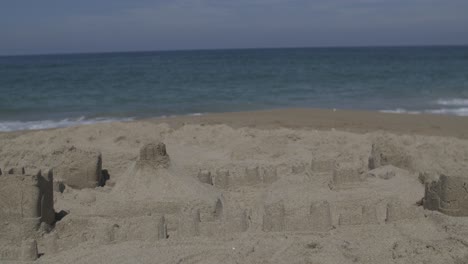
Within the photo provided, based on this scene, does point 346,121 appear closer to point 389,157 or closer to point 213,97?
point 389,157

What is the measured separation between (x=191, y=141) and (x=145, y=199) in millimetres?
4658

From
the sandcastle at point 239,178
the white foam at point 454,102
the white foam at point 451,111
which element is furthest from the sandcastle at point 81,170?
the white foam at point 454,102

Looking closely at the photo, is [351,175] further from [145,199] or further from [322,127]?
[322,127]

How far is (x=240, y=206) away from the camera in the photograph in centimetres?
714

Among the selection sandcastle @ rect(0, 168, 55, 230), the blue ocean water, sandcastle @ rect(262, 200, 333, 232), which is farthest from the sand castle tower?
the blue ocean water

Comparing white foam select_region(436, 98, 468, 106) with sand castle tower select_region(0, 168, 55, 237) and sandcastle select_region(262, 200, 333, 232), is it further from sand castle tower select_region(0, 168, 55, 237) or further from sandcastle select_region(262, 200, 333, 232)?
sand castle tower select_region(0, 168, 55, 237)

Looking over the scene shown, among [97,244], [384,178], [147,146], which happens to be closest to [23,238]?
[97,244]

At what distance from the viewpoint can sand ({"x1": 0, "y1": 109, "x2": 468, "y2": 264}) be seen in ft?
17.6

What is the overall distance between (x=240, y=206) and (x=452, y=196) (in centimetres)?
245

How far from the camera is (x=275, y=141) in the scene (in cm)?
1088

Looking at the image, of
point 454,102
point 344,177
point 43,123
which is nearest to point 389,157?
point 344,177

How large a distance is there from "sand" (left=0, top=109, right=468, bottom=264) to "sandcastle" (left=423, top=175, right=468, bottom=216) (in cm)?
1

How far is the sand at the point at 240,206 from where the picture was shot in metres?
5.37

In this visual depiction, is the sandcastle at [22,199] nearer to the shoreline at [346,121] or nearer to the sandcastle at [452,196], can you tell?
the sandcastle at [452,196]
